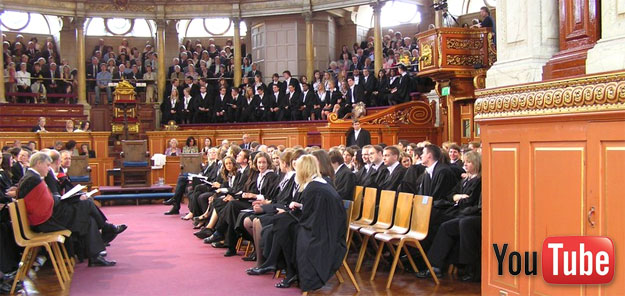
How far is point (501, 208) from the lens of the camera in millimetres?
4383

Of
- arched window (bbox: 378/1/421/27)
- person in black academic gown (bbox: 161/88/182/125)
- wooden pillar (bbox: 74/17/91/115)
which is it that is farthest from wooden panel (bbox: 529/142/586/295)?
arched window (bbox: 378/1/421/27)

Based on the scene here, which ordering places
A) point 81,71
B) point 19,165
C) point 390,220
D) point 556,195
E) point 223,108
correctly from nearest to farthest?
1. point 556,195
2. point 390,220
3. point 19,165
4. point 223,108
5. point 81,71

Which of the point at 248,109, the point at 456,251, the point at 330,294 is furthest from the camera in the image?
the point at 248,109

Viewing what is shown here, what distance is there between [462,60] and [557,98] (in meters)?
9.24

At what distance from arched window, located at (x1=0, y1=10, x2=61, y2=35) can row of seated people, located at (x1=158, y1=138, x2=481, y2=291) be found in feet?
56.0

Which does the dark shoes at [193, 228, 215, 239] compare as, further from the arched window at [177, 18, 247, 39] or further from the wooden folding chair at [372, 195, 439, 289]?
the arched window at [177, 18, 247, 39]

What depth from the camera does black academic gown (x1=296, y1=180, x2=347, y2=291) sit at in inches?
246

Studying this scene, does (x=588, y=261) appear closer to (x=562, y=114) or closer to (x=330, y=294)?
(x=562, y=114)

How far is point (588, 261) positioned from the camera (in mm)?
3527

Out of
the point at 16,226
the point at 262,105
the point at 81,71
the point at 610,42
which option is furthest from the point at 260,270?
the point at 81,71

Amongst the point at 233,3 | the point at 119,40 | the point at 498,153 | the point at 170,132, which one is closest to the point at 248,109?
the point at 170,132

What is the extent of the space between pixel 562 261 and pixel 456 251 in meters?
3.17

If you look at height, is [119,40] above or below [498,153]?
above

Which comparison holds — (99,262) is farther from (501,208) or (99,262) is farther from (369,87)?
(369,87)
